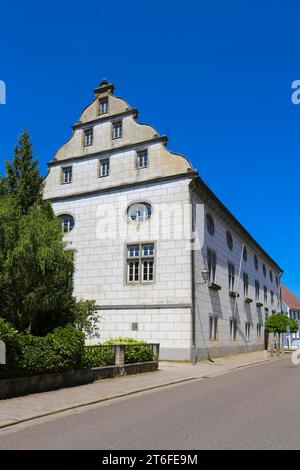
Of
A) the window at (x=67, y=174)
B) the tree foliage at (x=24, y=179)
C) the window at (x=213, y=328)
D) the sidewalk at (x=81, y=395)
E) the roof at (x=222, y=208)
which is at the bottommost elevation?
the sidewalk at (x=81, y=395)

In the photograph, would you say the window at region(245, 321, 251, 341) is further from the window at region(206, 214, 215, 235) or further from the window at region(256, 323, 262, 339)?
the window at region(206, 214, 215, 235)

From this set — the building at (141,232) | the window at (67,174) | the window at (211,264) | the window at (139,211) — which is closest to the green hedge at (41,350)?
the building at (141,232)

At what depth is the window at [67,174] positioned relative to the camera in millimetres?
→ 31953

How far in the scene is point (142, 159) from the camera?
29.5 m

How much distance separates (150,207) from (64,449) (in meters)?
22.2

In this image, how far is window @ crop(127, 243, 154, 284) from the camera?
91.4ft

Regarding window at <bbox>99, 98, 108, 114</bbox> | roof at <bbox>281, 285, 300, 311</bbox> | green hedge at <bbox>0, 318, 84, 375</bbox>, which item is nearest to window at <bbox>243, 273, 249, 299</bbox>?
window at <bbox>99, 98, 108, 114</bbox>

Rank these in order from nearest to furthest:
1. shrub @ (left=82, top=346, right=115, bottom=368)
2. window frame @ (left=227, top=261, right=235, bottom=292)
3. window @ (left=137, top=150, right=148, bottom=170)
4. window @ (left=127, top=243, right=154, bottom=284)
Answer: shrub @ (left=82, top=346, right=115, bottom=368)
window @ (left=127, top=243, right=154, bottom=284)
window @ (left=137, top=150, right=148, bottom=170)
window frame @ (left=227, top=261, right=235, bottom=292)

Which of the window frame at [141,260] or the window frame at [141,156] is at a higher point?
the window frame at [141,156]

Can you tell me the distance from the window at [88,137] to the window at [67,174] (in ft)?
6.64

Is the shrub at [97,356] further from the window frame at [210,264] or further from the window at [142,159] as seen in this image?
the window at [142,159]

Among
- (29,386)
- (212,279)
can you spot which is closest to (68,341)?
(29,386)

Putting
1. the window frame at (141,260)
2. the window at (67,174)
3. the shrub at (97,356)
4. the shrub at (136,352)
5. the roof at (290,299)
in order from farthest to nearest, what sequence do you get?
the roof at (290,299) < the window at (67,174) < the window frame at (141,260) < the shrub at (136,352) < the shrub at (97,356)

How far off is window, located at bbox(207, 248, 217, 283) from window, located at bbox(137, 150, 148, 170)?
22.5ft
